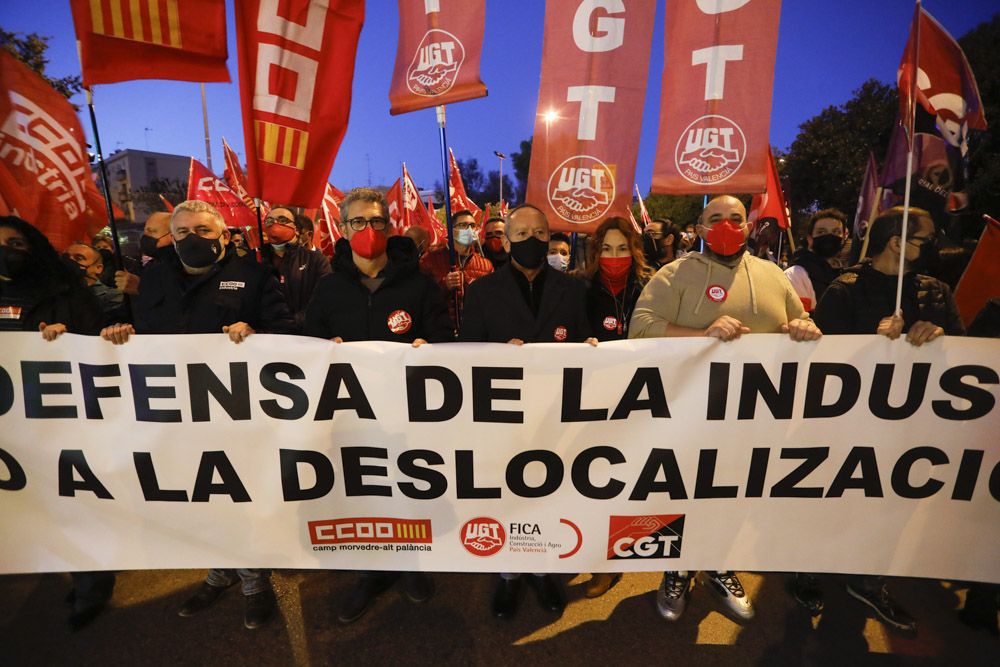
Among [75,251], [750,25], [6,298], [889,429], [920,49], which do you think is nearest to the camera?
[889,429]

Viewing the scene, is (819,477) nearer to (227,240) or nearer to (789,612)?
(789,612)

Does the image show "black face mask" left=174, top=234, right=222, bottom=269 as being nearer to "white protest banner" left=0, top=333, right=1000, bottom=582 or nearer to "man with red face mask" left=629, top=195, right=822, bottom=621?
"white protest banner" left=0, top=333, right=1000, bottom=582

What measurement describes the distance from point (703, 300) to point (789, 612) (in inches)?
66.1

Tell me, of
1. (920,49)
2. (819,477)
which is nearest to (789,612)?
(819,477)

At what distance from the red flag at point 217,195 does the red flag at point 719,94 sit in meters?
7.30

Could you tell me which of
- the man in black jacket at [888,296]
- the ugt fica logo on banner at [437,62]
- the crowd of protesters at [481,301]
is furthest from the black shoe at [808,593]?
the ugt fica logo on banner at [437,62]

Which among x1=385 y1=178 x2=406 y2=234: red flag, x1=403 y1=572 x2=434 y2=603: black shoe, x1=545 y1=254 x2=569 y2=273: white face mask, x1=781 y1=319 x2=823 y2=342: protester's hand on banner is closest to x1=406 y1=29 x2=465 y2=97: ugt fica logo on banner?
x1=545 y1=254 x2=569 y2=273: white face mask

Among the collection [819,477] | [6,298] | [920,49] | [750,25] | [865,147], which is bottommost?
[819,477]

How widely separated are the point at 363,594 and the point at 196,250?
6.52 feet

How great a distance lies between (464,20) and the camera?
3598mm

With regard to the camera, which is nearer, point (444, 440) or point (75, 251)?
point (444, 440)

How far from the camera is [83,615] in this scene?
8.66ft

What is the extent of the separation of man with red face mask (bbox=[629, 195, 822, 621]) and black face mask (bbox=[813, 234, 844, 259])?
7.97 ft

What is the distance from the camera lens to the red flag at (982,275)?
3518 millimetres
